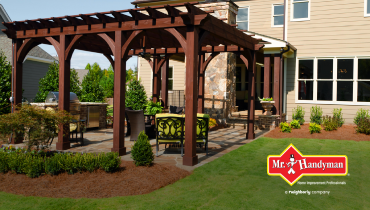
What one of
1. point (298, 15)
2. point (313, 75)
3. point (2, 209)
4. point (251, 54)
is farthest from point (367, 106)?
point (2, 209)

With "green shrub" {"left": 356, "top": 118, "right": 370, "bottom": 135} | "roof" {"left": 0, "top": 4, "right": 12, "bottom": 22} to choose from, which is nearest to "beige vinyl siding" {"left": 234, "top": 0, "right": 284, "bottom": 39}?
"green shrub" {"left": 356, "top": 118, "right": 370, "bottom": 135}

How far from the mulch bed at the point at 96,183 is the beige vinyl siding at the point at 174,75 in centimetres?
997

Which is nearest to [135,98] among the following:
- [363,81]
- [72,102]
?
[72,102]

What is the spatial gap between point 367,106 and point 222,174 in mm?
8922

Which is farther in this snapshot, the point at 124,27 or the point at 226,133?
the point at 226,133

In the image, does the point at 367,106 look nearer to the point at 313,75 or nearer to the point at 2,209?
the point at 313,75

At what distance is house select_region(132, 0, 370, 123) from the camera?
1130 centimetres

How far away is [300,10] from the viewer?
1243 centimetres

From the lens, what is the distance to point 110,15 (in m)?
6.63

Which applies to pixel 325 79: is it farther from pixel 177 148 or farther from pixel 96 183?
pixel 96 183

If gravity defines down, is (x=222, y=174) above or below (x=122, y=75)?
below

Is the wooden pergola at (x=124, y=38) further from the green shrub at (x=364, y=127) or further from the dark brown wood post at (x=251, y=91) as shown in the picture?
the green shrub at (x=364, y=127)

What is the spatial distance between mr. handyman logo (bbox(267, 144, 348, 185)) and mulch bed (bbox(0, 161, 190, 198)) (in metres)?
1.60

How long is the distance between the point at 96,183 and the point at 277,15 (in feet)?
37.5
